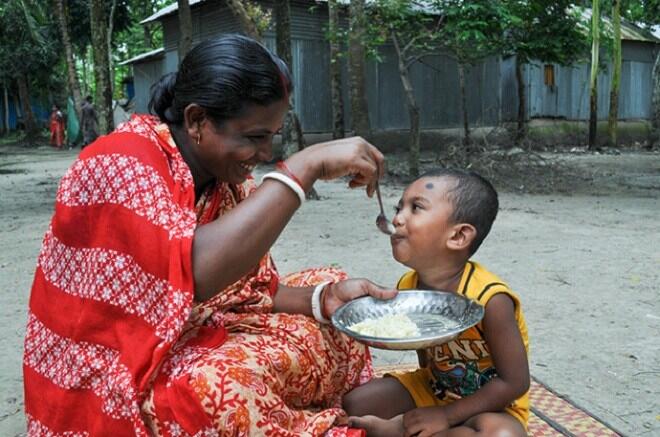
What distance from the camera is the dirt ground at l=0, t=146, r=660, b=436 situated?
2.85m

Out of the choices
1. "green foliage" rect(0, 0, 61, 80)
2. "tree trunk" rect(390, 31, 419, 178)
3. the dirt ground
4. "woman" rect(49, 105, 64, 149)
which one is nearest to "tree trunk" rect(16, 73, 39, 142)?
"green foliage" rect(0, 0, 61, 80)

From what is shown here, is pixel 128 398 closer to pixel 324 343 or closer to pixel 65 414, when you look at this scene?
pixel 65 414

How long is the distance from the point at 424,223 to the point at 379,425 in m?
0.65

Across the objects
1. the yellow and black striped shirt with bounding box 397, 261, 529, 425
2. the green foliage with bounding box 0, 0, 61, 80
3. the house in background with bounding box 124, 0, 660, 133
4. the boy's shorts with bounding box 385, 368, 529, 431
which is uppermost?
the green foliage with bounding box 0, 0, 61, 80

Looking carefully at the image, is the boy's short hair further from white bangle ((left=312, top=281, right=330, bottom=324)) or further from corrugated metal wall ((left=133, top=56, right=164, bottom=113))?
corrugated metal wall ((left=133, top=56, right=164, bottom=113))

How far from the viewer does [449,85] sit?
15562 mm

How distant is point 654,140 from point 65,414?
60.8 feet

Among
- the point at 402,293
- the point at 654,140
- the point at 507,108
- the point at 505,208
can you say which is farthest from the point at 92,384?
the point at 654,140

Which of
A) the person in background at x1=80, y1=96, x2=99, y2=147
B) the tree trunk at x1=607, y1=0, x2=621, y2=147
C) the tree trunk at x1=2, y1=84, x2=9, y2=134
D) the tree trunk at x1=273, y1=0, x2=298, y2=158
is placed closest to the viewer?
the tree trunk at x1=273, y1=0, x2=298, y2=158

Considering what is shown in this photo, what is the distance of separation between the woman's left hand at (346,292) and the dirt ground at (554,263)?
1.07m

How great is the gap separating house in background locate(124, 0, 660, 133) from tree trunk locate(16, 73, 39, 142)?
501 cm

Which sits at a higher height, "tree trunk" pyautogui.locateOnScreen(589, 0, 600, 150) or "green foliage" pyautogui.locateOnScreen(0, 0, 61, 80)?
"green foliage" pyautogui.locateOnScreen(0, 0, 61, 80)

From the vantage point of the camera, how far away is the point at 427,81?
15.2m

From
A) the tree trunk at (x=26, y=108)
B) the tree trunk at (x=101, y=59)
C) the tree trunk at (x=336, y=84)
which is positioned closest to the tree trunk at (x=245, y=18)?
the tree trunk at (x=101, y=59)
